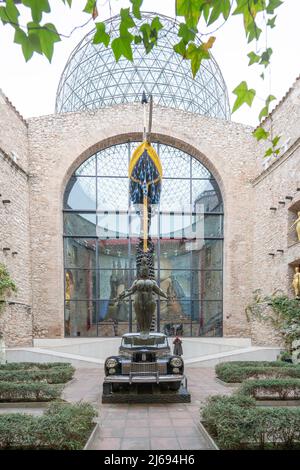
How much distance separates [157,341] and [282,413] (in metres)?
4.30

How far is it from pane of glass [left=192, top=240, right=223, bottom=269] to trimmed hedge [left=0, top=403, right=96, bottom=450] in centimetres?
1414

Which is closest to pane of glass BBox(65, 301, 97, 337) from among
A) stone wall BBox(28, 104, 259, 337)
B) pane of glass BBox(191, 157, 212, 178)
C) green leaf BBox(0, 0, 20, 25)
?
stone wall BBox(28, 104, 259, 337)

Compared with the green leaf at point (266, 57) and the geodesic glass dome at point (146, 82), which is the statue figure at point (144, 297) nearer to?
the green leaf at point (266, 57)

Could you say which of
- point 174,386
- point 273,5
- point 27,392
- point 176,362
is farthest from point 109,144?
point 273,5

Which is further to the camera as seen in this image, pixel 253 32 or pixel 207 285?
pixel 207 285

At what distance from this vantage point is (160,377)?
7.58 metres

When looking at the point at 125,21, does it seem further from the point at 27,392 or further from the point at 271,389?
the point at 271,389

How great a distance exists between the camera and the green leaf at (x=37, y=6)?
77.4 inches

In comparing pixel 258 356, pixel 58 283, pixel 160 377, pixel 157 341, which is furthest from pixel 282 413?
pixel 58 283

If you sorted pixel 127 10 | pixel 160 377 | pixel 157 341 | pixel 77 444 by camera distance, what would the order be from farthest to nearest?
1. pixel 157 341
2. pixel 160 377
3. pixel 77 444
4. pixel 127 10

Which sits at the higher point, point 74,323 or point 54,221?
point 54,221

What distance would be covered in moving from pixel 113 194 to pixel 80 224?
2.37 metres

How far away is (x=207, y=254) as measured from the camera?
60.8 feet
